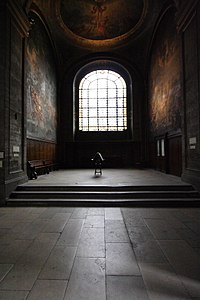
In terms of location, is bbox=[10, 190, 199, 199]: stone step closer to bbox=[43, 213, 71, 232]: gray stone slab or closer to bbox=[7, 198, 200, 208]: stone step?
bbox=[7, 198, 200, 208]: stone step

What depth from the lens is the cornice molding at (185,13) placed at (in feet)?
22.2

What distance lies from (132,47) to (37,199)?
13993 millimetres

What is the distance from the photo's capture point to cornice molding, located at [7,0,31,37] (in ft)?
21.8

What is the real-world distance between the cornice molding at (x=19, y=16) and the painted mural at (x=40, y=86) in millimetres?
1748

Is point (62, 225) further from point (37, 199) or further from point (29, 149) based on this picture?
point (29, 149)

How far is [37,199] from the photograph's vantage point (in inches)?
236

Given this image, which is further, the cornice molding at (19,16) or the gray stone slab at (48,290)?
the cornice molding at (19,16)

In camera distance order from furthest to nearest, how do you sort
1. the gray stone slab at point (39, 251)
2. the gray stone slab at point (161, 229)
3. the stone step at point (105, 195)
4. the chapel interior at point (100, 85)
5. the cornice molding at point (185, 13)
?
the chapel interior at point (100, 85), the cornice molding at point (185, 13), the stone step at point (105, 195), the gray stone slab at point (161, 229), the gray stone slab at point (39, 251)

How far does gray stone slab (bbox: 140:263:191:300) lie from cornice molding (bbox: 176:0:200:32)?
8078 mm

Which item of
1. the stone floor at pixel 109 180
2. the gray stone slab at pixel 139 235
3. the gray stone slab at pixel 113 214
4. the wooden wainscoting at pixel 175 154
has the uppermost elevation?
the wooden wainscoting at pixel 175 154

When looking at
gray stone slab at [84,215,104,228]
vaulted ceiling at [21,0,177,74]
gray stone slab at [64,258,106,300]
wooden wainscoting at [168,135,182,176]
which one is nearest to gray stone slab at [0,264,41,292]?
gray stone slab at [64,258,106,300]

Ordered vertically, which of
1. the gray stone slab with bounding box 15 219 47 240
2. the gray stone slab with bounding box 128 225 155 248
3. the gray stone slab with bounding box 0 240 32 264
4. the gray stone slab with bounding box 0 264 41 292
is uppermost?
the gray stone slab with bounding box 0 264 41 292

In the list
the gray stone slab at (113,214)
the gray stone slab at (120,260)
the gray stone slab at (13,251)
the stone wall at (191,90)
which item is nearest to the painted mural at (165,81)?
the stone wall at (191,90)

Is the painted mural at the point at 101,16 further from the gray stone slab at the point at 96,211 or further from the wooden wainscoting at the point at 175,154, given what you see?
the gray stone slab at the point at 96,211
